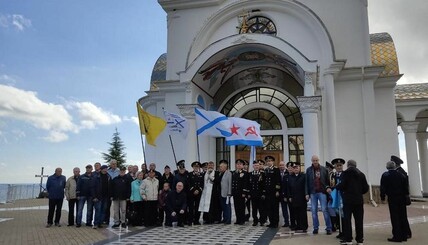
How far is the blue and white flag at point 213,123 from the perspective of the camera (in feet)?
36.6

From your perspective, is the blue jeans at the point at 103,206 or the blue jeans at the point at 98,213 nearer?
the blue jeans at the point at 98,213

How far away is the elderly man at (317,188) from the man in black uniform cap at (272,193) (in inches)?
41.3

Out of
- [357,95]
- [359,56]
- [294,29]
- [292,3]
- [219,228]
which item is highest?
[292,3]

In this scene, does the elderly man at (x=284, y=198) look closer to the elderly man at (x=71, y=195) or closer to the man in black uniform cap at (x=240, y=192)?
the man in black uniform cap at (x=240, y=192)

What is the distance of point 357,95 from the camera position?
1498cm

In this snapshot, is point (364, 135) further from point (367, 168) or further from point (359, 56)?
point (359, 56)

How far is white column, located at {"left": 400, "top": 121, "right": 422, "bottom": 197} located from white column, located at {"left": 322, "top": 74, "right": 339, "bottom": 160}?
246 inches

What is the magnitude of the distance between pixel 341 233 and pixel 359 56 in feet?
33.5

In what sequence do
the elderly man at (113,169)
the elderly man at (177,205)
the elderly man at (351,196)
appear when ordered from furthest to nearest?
the elderly man at (113,169) < the elderly man at (177,205) < the elderly man at (351,196)

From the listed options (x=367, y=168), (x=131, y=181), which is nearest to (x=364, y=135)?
(x=367, y=168)

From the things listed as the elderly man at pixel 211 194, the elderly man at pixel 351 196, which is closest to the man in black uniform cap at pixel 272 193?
the elderly man at pixel 211 194

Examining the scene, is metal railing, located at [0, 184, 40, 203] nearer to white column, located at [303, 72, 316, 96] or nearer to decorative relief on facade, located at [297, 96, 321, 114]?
decorative relief on facade, located at [297, 96, 321, 114]

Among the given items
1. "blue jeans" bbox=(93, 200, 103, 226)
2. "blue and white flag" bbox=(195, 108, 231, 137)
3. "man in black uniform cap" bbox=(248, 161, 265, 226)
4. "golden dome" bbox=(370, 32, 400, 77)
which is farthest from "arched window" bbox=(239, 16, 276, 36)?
"blue jeans" bbox=(93, 200, 103, 226)

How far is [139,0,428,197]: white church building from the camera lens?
45.9 ft
